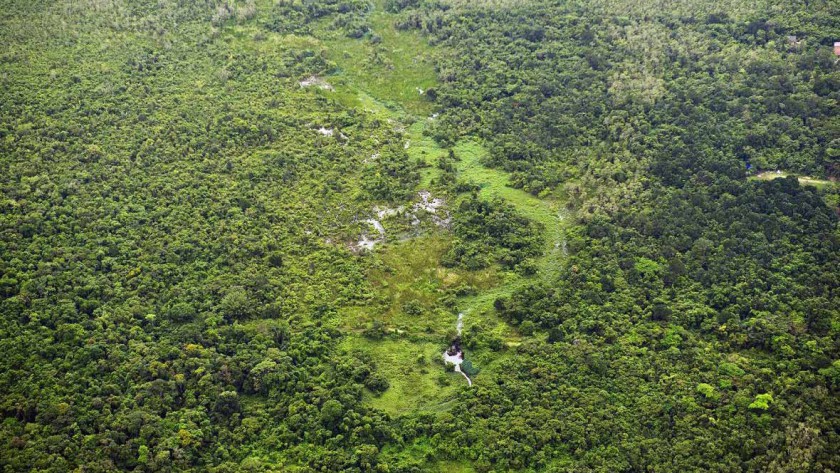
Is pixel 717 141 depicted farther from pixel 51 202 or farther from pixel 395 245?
Answer: pixel 51 202

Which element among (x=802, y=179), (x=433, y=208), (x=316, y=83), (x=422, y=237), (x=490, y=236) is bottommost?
(x=422, y=237)

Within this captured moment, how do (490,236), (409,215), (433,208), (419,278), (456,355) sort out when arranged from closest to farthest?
(456,355), (419,278), (490,236), (409,215), (433,208)

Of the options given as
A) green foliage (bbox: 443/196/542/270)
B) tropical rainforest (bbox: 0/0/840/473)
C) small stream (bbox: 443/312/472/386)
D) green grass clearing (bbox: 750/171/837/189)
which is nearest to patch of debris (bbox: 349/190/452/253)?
tropical rainforest (bbox: 0/0/840/473)

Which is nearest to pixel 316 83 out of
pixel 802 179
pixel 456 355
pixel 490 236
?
pixel 490 236

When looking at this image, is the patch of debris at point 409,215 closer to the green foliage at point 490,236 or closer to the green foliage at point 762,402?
the green foliage at point 490,236

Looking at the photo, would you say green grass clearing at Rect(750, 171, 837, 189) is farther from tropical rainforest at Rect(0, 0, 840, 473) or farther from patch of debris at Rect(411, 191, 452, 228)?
patch of debris at Rect(411, 191, 452, 228)

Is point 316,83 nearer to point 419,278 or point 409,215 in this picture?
point 409,215

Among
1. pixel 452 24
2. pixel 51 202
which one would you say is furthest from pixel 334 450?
pixel 452 24
